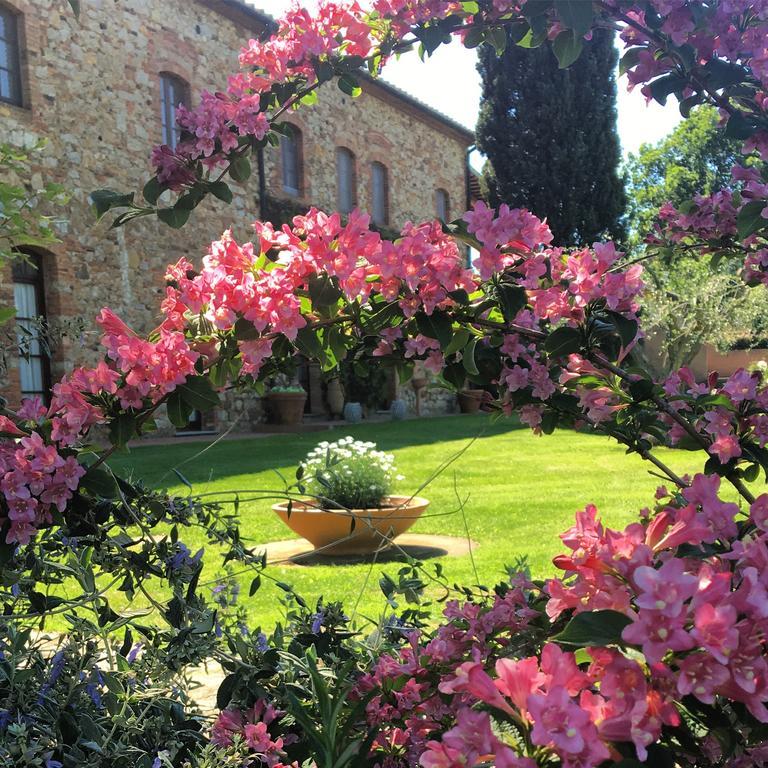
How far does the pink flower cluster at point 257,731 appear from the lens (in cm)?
126

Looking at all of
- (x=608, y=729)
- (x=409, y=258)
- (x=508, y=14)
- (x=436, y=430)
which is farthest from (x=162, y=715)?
(x=436, y=430)

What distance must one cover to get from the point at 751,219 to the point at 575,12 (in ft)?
1.90

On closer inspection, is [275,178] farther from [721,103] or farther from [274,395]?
[721,103]

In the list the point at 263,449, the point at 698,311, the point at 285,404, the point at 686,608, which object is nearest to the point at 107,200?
the point at 686,608

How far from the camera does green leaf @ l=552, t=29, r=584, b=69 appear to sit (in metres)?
1.25

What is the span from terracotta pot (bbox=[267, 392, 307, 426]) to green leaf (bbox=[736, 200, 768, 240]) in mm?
11863

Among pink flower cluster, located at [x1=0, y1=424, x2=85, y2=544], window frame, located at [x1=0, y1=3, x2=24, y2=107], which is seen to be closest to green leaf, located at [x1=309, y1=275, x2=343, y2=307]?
pink flower cluster, located at [x1=0, y1=424, x2=85, y2=544]

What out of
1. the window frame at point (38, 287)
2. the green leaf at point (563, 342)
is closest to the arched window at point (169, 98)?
the window frame at point (38, 287)

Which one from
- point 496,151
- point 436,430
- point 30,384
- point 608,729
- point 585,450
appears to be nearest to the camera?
point 608,729

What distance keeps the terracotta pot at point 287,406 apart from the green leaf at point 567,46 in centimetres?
1193

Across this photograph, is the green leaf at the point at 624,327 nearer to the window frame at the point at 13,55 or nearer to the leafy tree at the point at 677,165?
the window frame at the point at 13,55

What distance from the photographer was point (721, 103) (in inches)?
58.7

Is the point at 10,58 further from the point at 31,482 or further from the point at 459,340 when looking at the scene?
the point at 459,340

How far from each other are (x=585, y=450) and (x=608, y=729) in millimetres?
10316
